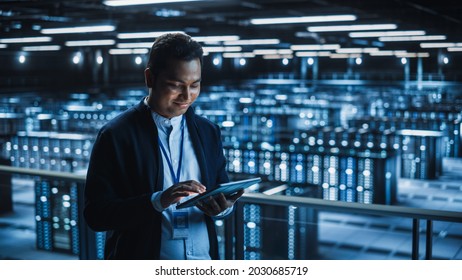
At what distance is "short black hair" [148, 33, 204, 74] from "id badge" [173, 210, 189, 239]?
1.42 ft

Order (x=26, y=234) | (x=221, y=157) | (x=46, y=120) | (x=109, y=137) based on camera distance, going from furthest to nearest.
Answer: (x=46, y=120), (x=26, y=234), (x=221, y=157), (x=109, y=137)

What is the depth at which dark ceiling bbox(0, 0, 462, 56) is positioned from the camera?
34.6ft

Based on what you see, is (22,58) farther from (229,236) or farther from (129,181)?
(129,181)

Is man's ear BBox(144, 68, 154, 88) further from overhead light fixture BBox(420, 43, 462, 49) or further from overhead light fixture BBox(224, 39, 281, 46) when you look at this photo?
overhead light fixture BBox(224, 39, 281, 46)

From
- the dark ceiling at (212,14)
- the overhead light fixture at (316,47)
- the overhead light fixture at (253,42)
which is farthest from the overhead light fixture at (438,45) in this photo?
the overhead light fixture at (316,47)

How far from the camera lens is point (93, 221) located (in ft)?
5.79

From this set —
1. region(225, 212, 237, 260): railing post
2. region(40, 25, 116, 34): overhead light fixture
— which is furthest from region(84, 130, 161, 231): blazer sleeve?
region(40, 25, 116, 34): overhead light fixture

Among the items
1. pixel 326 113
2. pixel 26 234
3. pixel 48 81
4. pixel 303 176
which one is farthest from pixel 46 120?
pixel 26 234

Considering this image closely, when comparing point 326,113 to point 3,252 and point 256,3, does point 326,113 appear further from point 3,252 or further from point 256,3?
point 3,252

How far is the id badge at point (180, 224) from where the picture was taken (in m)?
1.83

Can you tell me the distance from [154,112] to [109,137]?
0.54 ft

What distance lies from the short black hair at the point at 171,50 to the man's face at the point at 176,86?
1cm
